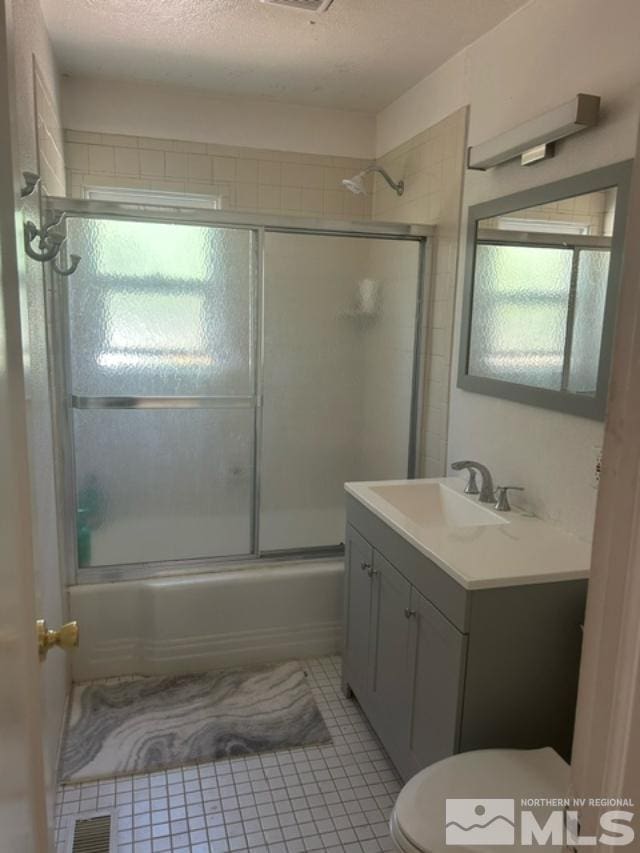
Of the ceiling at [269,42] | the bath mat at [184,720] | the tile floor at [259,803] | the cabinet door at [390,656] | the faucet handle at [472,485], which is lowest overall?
the tile floor at [259,803]

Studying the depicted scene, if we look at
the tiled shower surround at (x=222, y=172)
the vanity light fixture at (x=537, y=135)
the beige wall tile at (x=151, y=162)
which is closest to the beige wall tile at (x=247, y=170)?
the tiled shower surround at (x=222, y=172)

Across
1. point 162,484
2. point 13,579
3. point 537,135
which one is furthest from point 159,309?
point 13,579

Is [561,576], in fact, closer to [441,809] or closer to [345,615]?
[441,809]

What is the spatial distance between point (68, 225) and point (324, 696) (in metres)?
2.11

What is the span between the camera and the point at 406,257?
2801 millimetres

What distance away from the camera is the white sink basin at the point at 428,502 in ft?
7.39

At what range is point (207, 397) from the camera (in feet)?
8.73

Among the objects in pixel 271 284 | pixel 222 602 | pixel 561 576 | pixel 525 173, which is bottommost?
pixel 222 602

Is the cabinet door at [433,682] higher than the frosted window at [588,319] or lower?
lower

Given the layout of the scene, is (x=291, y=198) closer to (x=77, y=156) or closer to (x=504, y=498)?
(x=77, y=156)

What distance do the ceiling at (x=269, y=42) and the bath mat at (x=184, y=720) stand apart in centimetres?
255

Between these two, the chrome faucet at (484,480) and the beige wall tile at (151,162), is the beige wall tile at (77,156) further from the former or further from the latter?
the chrome faucet at (484,480)

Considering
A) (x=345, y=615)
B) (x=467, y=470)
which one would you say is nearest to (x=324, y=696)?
(x=345, y=615)

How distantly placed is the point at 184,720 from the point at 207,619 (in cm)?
43
